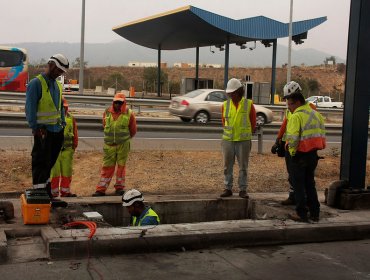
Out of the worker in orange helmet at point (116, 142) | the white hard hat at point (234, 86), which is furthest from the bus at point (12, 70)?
the white hard hat at point (234, 86)

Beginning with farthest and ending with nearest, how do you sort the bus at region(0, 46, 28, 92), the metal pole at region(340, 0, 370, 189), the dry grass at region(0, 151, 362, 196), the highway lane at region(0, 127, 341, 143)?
the bus at region(0, 46, 28, 92)
the highway lane at region(0, 127, 341, 143)
the dry grass at region(0, 151, 362, 196)
the metal pole at region(340, 0, 370, 189)

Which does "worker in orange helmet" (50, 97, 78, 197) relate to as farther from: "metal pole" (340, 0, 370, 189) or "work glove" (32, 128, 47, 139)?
"metal pole" (340, 0, 370, 189)

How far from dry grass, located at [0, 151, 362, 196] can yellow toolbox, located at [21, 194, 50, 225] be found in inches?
121

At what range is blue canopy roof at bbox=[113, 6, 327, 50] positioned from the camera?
112ft

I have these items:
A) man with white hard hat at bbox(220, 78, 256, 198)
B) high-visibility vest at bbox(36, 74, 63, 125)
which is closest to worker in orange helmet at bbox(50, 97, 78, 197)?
high-visibility vest at bbox(36, 74, 63, 125)

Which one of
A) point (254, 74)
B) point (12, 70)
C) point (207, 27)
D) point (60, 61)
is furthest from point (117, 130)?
point (254, 74)

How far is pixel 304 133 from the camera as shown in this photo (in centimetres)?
665

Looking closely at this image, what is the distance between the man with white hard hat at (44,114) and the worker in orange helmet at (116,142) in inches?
71.9

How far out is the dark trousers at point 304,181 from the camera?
6703mm

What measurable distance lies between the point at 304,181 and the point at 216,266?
2087mm

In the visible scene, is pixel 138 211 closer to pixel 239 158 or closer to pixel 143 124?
pixel 239 158

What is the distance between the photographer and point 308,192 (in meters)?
6.86

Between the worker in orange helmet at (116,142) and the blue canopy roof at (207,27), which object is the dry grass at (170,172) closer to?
the worker in orange helmet at (116,142)

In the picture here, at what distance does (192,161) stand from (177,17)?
2456cm
